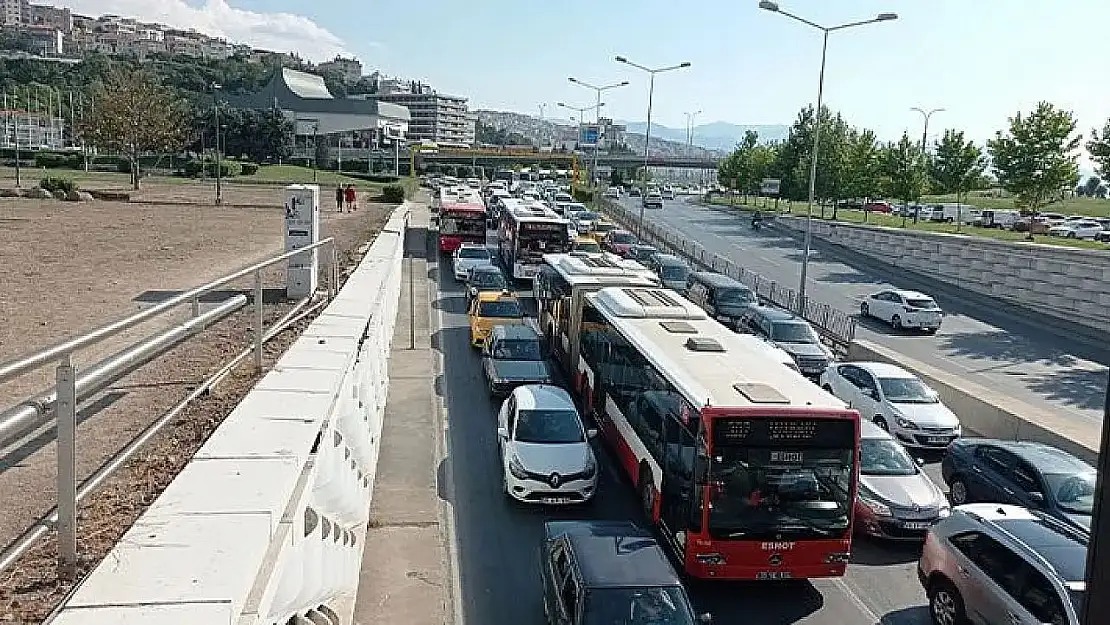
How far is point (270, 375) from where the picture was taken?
27.1 ft

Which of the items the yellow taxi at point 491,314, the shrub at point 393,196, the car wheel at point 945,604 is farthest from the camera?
the shrub at point 393,196

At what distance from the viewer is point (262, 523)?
4492mm

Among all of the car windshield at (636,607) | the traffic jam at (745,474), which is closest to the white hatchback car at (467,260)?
the traffic jam at (745,474)

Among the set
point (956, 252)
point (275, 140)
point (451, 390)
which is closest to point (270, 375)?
point (451, 390)

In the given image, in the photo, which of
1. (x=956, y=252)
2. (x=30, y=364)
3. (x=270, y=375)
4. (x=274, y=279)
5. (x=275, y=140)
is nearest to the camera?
(x=30, y=364)

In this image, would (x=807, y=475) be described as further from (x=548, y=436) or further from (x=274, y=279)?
(x=274, y=279)

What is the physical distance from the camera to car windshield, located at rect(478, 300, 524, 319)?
25.6 m

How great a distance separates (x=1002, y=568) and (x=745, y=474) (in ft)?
9.15

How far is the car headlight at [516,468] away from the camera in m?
14.5

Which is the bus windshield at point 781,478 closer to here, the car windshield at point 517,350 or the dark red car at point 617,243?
the car windshield at point 517,350

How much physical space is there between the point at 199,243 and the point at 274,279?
9.12 m

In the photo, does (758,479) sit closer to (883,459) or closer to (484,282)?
(883,459)

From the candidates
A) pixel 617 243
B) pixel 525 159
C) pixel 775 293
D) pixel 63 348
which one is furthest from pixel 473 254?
pixel 525 159

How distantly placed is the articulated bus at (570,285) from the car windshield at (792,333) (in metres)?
3.39
